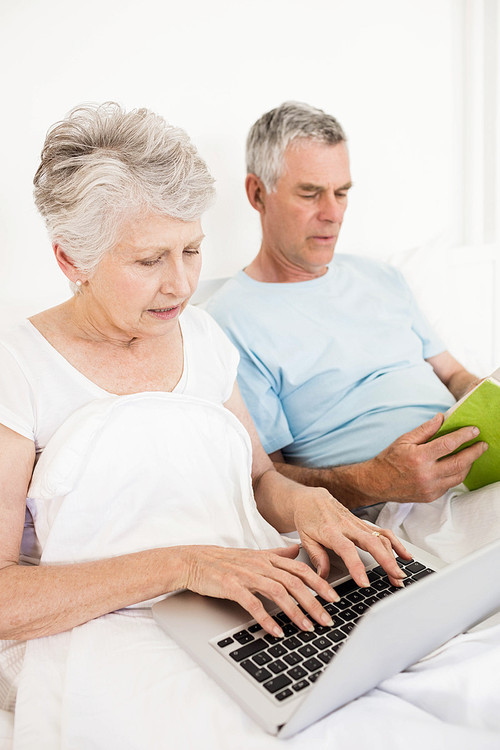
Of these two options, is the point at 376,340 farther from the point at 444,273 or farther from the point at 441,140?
the point at 441,140

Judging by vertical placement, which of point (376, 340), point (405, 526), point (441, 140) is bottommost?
point (405, 526)

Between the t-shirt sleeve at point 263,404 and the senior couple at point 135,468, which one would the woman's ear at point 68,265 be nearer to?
the senior couple at point 135,468

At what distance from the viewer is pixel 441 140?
237 centimetres

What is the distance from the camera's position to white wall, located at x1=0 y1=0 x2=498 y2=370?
1.40 metres

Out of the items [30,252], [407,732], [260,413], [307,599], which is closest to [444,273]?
[260,413]

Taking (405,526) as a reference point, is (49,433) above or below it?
above

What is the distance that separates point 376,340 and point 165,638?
1024mm

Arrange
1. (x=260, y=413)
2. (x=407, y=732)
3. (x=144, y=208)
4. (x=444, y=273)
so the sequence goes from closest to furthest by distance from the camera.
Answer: (x=407, y=732) < (x=144, y=208) < (x=260, y=413) < (x=444, y=273)

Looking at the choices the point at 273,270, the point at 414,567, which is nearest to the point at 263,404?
the point at 273,270

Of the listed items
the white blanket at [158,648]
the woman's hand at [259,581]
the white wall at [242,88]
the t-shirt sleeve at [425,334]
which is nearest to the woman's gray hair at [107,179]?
the white blanket at [158,648]

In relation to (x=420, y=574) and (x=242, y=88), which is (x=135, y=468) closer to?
(x=420, y=574)

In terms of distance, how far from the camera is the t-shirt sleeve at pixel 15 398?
3.21ft

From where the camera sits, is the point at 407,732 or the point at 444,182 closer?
the point at 407,732

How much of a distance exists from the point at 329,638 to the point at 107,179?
2.41 ft
